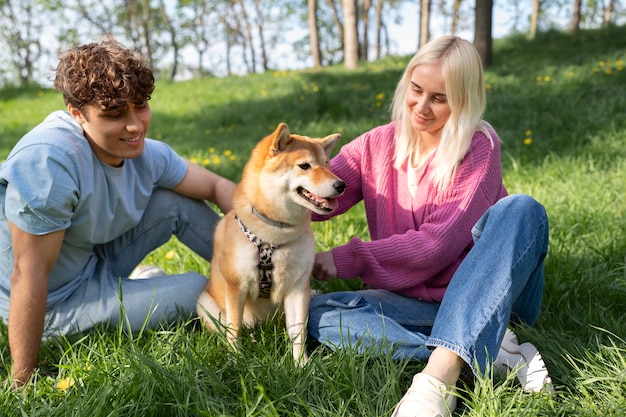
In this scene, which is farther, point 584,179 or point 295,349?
point 584,179

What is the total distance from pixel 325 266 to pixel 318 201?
0.55 metres

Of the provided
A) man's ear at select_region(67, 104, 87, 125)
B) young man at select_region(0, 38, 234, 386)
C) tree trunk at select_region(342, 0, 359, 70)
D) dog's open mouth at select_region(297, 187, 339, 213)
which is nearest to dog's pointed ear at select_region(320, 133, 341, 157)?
dog's open mouth at select_region(297, 187, 339, 213)

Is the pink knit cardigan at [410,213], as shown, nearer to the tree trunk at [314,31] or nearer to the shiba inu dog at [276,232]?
the shiba inu dog at [276,232]

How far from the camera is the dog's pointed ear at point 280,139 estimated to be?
234cm

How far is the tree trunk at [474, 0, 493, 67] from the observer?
9.24m

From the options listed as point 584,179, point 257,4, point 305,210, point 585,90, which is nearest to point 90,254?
point 305,210

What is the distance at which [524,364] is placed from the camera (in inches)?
81.5

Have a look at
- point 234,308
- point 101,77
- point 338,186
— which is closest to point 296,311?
point 234,308

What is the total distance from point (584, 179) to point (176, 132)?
20.2ft

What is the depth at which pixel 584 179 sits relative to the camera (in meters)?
4.54

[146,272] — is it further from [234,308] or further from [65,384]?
[65,384]

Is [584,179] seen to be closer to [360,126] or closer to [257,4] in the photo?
[360,126]

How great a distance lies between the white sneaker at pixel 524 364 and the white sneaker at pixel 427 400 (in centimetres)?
26

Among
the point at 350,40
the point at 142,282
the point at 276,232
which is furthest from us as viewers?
the point at 350,40
